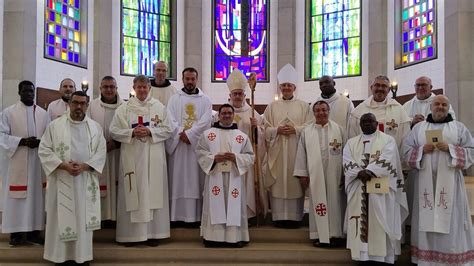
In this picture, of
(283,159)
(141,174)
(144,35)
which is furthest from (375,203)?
(144,35)

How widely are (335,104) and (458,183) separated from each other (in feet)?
6.31

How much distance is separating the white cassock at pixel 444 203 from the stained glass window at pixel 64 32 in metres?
11.1

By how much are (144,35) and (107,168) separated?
10.8 meters

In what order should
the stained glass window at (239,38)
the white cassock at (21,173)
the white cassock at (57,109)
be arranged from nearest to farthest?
the white cassock at (21,173)
the white cassock at (57,109)
the stained glass window at (239,38)

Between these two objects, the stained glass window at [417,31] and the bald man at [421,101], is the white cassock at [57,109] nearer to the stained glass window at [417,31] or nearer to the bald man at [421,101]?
the bald man at [421,101]

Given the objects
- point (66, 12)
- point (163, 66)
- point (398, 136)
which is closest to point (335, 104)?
point (398, 136)

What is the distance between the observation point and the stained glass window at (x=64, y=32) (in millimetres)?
14547

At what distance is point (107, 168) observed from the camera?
668cm

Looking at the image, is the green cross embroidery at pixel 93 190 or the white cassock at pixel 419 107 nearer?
the green cross embroidery at pixel 93 190

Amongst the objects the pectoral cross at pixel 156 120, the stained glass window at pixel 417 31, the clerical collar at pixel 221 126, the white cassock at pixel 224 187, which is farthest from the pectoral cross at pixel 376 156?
the stained glass window at pixel 417 31

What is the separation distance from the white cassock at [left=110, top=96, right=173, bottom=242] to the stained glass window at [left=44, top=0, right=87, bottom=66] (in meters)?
8.72

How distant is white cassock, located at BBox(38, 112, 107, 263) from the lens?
5.77 m

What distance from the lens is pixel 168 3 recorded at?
1708cm

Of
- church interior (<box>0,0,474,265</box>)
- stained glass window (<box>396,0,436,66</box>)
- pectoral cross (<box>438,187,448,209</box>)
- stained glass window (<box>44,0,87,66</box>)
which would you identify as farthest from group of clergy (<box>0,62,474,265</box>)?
stained glass window (<box>44,0,87,66</box>)
